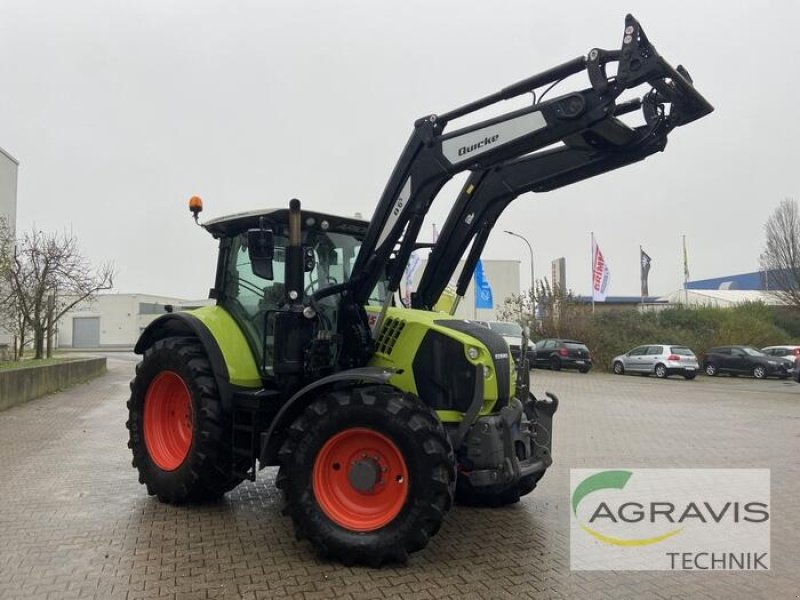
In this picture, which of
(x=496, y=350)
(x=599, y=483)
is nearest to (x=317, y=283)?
(x=496, y=350)

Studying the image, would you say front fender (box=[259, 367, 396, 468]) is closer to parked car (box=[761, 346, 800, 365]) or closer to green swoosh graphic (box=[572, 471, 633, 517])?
green swoosh graphic (box=[572, 471, 633, 517])

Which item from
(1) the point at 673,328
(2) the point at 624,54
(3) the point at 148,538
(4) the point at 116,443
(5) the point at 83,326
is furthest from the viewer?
(5) the point at 83,326

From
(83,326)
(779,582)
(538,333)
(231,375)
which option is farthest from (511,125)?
(83,326)

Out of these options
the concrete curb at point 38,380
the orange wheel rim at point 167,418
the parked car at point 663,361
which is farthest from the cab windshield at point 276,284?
the parked car at point 663,361

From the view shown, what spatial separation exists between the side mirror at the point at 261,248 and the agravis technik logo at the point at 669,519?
3215 mm

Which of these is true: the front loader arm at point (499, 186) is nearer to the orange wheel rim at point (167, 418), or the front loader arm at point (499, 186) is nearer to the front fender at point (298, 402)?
the front fender at point (298, 402)

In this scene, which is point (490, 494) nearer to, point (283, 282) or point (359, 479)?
point (359, 479)

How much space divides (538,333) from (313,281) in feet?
92.5

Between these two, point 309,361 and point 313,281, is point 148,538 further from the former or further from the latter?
point 313,281

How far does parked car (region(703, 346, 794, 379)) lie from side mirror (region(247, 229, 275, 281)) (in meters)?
25.9

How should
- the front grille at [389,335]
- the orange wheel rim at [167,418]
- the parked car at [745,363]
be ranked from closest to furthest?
1. the front grille at [389,335]
2. the orange wheel rim at [167,418]
3. the parked car at [745,363]

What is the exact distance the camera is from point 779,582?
13.7ft

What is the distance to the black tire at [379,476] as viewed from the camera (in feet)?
13.9

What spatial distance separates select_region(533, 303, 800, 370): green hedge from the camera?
30547 mm
